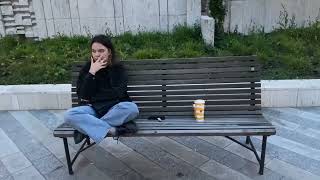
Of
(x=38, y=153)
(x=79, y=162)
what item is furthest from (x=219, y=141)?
(x=38, y=153)

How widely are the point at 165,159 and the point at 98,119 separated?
35.4 inches

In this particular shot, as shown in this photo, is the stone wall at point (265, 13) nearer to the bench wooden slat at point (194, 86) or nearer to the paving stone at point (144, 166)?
the bench wooden slat at point (194, 86)

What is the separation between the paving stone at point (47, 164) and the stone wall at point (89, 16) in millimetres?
3479

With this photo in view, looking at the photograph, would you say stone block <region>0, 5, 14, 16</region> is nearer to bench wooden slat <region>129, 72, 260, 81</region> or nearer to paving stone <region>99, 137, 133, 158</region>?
paving stone <region>99, 137, 133, 158</region>

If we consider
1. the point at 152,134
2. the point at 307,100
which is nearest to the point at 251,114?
the point at 152,134

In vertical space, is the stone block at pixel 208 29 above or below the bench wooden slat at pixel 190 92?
above

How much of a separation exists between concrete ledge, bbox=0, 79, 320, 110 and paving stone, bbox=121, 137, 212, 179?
141cm

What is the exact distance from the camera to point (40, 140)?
401cm

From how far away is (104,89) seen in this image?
3199mm

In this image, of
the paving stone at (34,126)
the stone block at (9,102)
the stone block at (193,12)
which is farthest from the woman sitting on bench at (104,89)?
the stone block at (193,12)

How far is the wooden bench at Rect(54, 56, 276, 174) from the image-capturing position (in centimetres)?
334

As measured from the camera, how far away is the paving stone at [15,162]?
11.3ft

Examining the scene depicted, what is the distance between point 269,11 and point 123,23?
2697 mm

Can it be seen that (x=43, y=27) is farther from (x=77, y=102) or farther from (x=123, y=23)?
(x=77, y=102)
